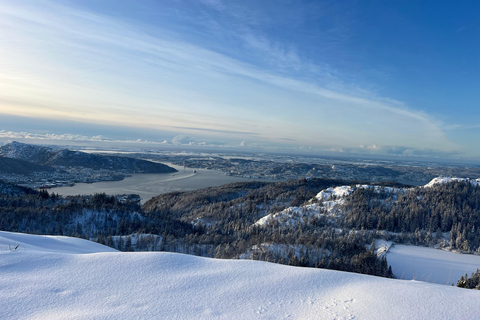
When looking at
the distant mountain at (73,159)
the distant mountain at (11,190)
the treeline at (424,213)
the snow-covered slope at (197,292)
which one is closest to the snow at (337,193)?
the treeline at (424,213)

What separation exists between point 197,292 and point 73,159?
20182cm

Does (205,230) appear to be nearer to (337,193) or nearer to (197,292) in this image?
(337,193)

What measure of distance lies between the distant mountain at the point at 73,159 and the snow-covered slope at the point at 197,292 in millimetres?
179265

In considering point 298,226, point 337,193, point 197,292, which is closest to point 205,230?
point 298,226

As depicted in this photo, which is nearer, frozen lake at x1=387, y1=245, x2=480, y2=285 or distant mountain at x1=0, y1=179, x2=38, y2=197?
frozen lake at x1=387, y1=245, x2=480, y2=285

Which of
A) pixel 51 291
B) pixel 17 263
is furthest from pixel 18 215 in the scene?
pixel 51 291

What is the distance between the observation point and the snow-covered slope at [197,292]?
554 centimetres

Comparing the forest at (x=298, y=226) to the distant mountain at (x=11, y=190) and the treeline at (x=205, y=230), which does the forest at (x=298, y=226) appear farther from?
the distant mountain at (x=11, y=190)

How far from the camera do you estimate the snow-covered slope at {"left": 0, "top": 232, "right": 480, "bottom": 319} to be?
218 inches

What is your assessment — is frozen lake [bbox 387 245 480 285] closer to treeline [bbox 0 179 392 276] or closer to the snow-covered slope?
treeline [bbox 0 179 392 276]

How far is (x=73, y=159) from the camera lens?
172875 mm

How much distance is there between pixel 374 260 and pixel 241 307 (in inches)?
749

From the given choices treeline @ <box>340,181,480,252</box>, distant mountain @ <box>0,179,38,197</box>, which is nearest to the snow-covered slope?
treeline @ <box>340,181,480,252</box>

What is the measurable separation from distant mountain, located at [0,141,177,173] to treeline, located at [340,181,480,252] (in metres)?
155
